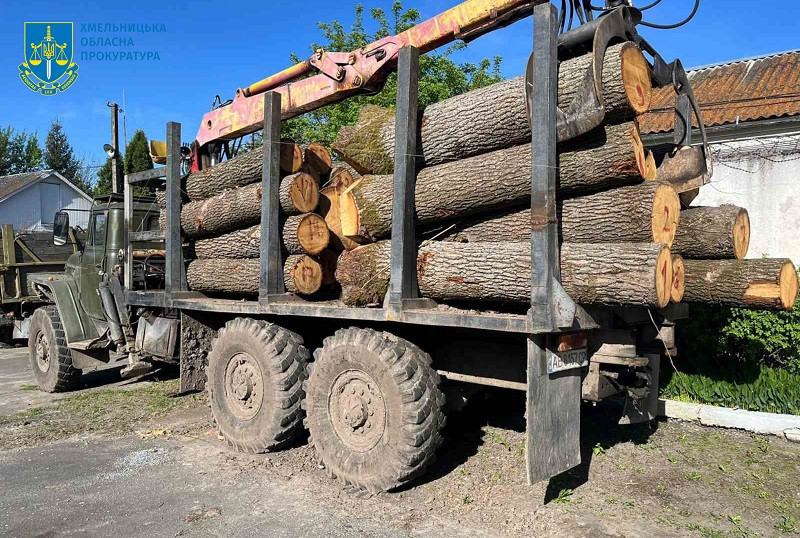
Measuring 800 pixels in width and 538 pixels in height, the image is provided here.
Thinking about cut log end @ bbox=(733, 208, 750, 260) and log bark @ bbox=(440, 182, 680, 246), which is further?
cut log end @ bbox=(733, 208, 750, 260)

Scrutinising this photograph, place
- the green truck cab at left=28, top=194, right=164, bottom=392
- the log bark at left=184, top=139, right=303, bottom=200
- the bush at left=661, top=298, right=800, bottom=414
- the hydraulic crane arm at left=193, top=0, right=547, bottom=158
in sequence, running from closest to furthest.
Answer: the hydraulic crane arm at left=193, top=0, right=547, bottom=158 < the log bark at left=184, top=139, right=303, bottom=200 < the bush at left=661, top=298, right=800, bottom=414 < the green truck cab at left=28, top=194, right=164, bottom=392

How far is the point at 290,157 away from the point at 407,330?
2.23 meters

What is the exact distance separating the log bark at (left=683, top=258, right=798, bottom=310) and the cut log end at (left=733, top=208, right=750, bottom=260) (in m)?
0.14

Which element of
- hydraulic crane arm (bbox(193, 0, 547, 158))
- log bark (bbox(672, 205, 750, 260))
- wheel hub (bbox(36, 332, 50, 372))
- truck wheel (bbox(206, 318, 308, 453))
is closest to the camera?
log bark (bbox(672, 205, 750, 260))

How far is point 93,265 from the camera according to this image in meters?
9.10

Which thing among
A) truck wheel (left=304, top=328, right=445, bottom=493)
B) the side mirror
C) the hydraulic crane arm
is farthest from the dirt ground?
the hydraulic crane arm

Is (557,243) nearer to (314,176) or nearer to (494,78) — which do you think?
(314,176)

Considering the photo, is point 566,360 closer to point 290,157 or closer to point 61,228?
point 290,157

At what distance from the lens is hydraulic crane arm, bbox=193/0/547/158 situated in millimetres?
5422

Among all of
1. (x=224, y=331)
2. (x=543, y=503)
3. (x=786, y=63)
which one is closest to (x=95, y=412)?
(x=224, y=331)

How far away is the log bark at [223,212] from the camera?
6438mm

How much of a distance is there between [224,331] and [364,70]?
2931 millimetres

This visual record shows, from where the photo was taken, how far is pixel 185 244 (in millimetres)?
7574

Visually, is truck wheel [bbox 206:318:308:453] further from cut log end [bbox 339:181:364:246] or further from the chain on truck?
cut log end [bbox 339:181:364:246]
